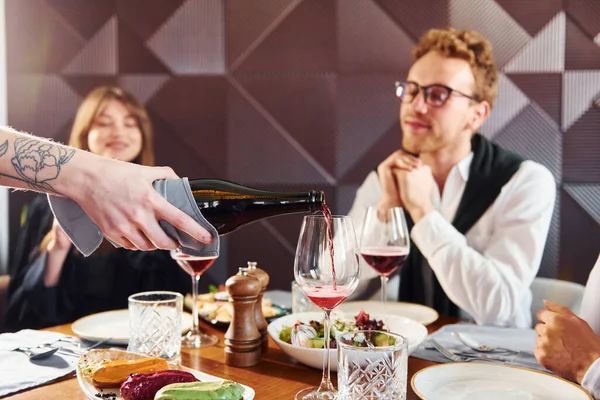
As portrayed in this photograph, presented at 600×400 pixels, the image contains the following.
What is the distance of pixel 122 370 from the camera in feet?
3.75

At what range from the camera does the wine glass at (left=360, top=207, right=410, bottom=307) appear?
1.82 metres

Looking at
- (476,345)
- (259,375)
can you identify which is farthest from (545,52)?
(259,375)

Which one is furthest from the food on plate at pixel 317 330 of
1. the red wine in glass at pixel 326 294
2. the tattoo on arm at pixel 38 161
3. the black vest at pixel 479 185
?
the black vest at pixel 479 185

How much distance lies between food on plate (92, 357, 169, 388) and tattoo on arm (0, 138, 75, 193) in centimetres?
34

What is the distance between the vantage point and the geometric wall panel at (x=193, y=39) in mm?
3094

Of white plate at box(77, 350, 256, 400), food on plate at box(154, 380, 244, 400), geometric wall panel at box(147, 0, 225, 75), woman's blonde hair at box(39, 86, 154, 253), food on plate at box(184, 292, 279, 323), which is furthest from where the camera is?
woman's blonde hair at box(39, 86, 154, 253)

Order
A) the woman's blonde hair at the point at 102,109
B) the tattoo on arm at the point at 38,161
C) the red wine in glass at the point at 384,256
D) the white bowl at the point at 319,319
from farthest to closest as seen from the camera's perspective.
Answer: the woman's blonde hair at the point at 102,109, the red wine in glass at the point at 384,256, the white bowl at the point at 319,319, the tattoo on arm at the point at 38,161

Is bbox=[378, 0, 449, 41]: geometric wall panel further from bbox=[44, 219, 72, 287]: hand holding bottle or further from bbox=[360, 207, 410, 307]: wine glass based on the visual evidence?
bbox=[44, 219, 72, 287]: hand holding bottle

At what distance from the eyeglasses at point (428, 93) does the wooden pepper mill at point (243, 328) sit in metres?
1.47

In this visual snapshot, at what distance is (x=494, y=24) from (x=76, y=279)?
7.25ft

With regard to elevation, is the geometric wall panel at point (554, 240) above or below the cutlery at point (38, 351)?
above

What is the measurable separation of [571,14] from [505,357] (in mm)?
1538

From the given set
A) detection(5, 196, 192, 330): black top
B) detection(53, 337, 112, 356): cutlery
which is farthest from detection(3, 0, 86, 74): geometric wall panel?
detection(53, 337, 112, 356): cutlery

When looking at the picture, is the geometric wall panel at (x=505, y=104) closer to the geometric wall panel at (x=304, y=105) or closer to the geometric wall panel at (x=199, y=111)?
the geometric wall panel at (x=304, y=105)
